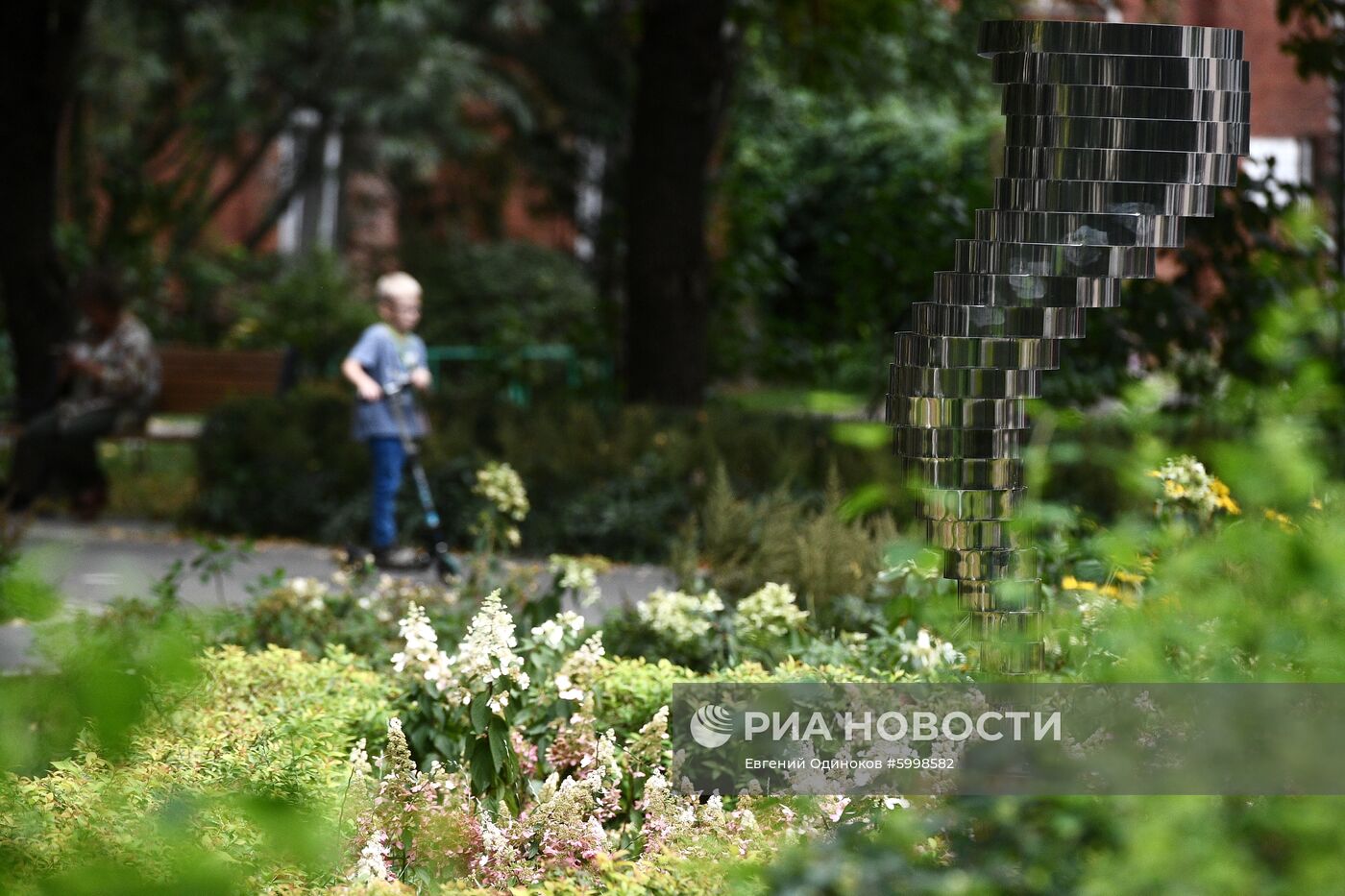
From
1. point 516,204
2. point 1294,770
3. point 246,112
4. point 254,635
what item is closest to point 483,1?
point 246,112

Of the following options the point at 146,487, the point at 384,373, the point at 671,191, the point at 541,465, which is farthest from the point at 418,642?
the point at 146,487

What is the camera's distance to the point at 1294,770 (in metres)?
1.95

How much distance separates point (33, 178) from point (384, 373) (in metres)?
3.98

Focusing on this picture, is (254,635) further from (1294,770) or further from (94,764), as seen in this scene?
(1294,770)

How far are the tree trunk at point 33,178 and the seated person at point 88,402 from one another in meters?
0.33

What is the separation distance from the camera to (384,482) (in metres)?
9.34

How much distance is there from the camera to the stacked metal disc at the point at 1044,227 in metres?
3.54

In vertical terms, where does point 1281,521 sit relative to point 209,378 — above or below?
above

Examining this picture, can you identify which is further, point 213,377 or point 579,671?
point 213,377

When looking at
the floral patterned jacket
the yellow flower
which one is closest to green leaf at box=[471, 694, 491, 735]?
the yellow flower

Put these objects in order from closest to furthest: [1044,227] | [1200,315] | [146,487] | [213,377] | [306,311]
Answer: [1044,227], [1200,315], [146,487], [213,377], [306,311]

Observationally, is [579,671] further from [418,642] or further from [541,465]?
[541,465]

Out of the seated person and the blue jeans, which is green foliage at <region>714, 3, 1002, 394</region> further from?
the seated person

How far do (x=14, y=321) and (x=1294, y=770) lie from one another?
1139cm
